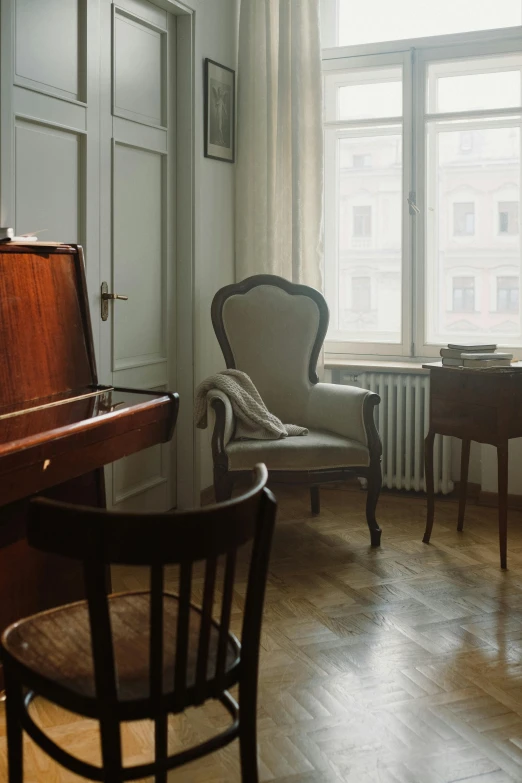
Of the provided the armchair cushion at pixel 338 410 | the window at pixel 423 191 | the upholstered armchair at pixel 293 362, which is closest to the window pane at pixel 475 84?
the window at pixel 423 191

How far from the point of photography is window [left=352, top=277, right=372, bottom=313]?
4.53 m

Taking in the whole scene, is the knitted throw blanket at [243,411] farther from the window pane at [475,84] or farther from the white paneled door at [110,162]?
the window pane at [475,84]

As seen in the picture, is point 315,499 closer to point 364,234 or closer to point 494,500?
point 494,500

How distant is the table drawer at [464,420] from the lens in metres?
3.30

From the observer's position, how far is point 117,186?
342 cm

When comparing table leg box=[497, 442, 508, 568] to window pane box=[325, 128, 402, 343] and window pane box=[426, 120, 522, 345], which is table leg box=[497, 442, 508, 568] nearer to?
window pane box=[426, 120, 522, 345]

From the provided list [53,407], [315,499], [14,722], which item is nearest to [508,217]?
[315,499]

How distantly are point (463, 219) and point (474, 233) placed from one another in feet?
0.30

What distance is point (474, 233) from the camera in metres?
4.27

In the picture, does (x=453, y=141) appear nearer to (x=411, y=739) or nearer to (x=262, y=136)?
(x=262, y=136)

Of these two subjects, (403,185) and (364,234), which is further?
A: (364,234)

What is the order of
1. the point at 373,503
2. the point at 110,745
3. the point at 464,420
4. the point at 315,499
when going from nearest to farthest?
the point at 110,745 < the point at 464,420 < the point at 373,503 < the point at 315,499

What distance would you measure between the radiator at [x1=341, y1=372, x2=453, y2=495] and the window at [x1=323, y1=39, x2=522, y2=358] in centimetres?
25

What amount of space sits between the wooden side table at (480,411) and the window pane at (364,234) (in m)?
1.02
